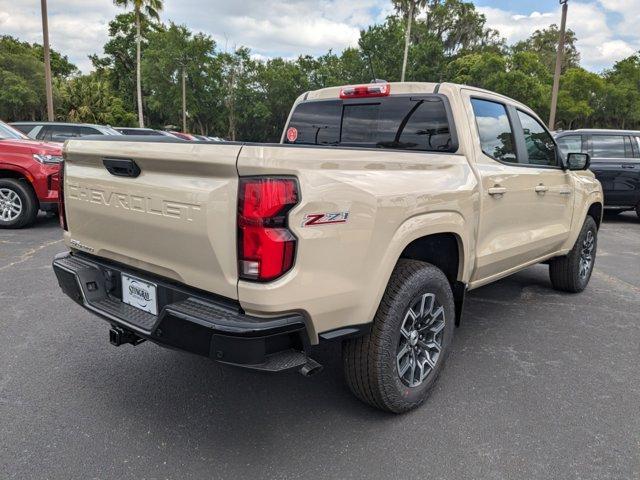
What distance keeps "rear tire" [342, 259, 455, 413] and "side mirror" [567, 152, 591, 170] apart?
2.36m

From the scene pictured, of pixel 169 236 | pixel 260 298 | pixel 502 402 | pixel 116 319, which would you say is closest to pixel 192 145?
pixel 169 236

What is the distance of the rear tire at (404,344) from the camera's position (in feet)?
8.13

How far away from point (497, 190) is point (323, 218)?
1.72 m

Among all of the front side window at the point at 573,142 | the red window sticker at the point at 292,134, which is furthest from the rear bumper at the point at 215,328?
the front side window at the point at 573,142

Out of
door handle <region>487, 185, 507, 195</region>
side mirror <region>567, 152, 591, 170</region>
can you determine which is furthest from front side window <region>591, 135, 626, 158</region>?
door handle <region>487, 185, 507, 195</region>

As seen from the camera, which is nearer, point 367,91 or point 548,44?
point 367,91

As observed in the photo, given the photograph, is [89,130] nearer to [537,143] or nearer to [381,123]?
[381,123]

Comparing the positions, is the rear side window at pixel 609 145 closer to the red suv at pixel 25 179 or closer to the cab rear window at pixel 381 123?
the cab rear window at pixel 381 123

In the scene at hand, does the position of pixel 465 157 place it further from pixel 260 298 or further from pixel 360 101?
pixel 260 298

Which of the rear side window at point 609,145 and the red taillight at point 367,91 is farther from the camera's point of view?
the rear side window at point 609,145

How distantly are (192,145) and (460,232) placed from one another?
163cm

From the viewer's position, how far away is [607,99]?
121ft

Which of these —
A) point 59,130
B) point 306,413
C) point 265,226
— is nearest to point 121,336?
point 306,413

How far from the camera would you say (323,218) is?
208 centimetres
